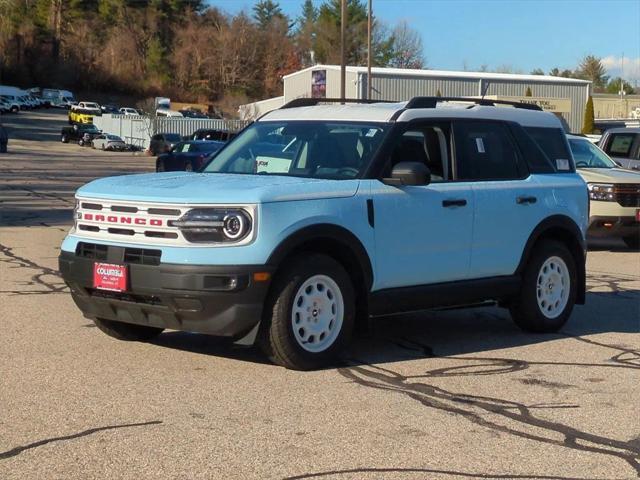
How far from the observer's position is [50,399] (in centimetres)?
638

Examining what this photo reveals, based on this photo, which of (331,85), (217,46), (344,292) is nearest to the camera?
(344,292)

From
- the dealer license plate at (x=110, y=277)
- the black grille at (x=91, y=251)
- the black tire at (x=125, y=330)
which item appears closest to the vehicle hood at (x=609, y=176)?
the black tire at (x=125, y=330)

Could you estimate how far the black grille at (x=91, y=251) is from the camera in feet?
23.8

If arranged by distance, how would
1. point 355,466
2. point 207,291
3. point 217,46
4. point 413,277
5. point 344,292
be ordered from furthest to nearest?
point 217,46
point 413,277
point 344,292
point 207,291
point 355,466

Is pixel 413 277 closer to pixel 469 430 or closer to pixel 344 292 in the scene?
pixel 344 292

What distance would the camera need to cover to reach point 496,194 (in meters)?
8.59

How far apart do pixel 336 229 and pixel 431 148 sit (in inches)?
58.5

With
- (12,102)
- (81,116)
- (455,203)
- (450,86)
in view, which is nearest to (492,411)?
(455,203)

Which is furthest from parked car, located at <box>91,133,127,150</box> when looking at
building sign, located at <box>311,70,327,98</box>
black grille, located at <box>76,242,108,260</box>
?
black grille, located at <box>76,242,108,260</box>

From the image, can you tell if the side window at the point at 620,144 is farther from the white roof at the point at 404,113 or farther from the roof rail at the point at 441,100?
the white roof at the point at 404,113

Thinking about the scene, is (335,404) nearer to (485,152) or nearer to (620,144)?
(485,152)

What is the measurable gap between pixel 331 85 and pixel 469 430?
6018 centimetres

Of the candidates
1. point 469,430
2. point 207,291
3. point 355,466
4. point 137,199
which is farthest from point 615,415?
point 137,199

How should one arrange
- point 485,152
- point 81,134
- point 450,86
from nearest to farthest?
point 485,152 < point 450,86 < point 81,134
